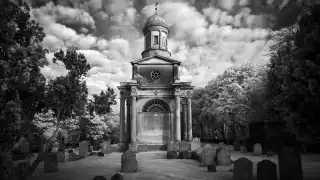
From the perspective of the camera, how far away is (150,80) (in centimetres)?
2659

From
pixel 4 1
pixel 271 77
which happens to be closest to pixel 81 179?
pixel 4 1

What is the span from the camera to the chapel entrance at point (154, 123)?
24.7 meters

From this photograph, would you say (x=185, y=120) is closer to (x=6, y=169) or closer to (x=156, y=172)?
(x=156, y=172)

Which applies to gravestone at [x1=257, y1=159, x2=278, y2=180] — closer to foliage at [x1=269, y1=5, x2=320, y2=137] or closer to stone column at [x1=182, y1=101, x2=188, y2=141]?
foliage at [x1=269, y1=5, x2=320, y2=137]

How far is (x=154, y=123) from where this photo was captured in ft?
81.9

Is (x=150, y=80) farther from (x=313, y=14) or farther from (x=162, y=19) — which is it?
(x=313, y=14)

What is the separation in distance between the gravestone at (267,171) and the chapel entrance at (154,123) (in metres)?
16.8

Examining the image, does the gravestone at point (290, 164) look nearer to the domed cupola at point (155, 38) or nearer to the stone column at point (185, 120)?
the stone column at point (185, 120)

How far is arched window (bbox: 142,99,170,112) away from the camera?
2533cm

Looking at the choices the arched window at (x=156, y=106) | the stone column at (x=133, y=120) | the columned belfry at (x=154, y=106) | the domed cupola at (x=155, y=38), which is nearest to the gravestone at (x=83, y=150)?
the columned belfry at (x=154, y=106)

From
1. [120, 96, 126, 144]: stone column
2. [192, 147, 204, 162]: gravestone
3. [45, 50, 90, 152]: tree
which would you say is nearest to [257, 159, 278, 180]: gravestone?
[192, 147, 204, 162]: gravestone

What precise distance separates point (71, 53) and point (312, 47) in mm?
9854

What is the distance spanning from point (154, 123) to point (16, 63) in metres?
17.4

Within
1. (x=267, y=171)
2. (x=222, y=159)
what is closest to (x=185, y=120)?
(x=222, y=159)
